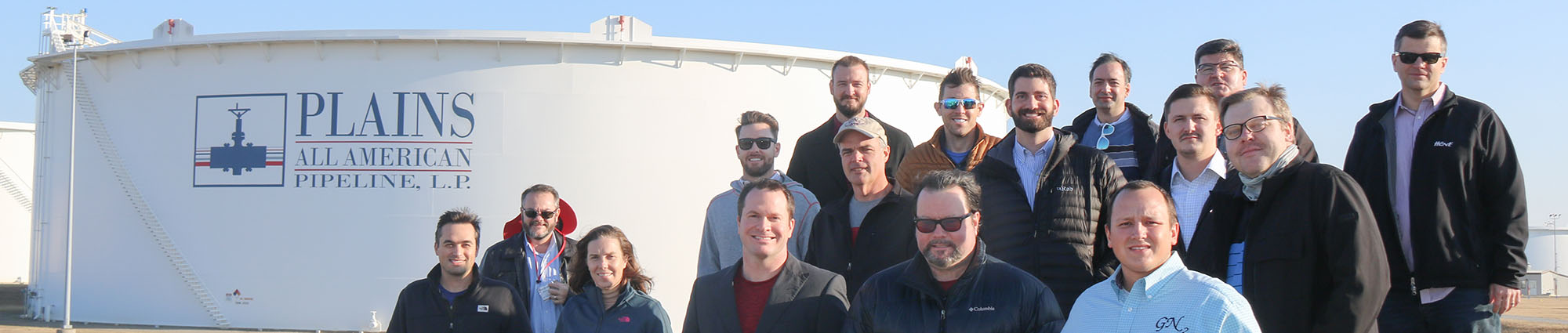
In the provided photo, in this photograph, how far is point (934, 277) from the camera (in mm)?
3318

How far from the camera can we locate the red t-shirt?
3818mm

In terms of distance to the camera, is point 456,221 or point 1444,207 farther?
point 456,221

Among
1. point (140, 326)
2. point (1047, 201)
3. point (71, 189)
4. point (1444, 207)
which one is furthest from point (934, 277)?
point (71, 189)

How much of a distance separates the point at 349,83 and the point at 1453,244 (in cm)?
1361

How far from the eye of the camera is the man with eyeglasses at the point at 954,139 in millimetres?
4684

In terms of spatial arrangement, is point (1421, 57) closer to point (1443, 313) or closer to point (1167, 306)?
point (1443, 313)

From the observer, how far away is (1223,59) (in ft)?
15.9

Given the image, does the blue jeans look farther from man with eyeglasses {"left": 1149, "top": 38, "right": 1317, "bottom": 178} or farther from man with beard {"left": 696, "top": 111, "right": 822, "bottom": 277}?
man with beard {"left": 696, "top": 111, "right": 822, "bottom": 277}

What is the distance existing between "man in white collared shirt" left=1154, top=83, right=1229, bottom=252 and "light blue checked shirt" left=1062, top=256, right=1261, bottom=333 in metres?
0.99

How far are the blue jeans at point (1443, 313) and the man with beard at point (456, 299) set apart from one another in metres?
3.45

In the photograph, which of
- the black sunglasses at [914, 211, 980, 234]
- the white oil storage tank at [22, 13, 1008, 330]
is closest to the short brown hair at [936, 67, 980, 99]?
the black sunglasses at [914, 211, 980, 234]

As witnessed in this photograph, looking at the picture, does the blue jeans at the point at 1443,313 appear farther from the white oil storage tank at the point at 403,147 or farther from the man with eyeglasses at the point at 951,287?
the white oil storage tank at the point at 403,147

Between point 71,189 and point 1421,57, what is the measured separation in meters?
17.5

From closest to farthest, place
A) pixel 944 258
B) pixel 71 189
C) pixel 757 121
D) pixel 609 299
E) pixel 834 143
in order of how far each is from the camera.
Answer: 1. pixel 944 258
2. pixel 609 299
3. pixel 757 121
4. pixel 834 143
5. pixel 71 189
